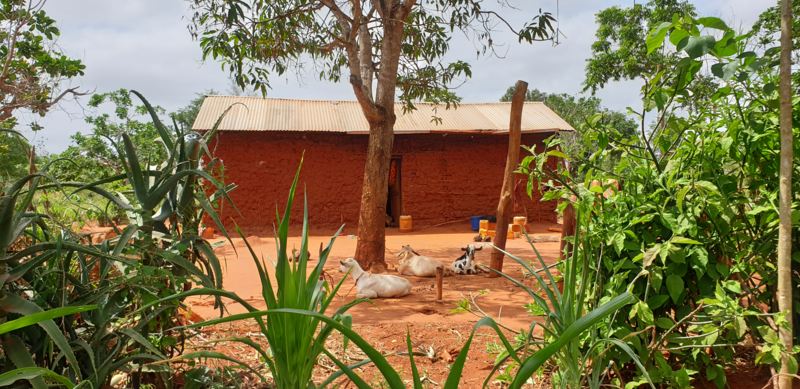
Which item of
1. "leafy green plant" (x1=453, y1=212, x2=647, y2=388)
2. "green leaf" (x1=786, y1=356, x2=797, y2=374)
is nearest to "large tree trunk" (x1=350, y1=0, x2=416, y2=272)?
"leafy green plant" (x1=453, y1=212, x2=647, y2=388)

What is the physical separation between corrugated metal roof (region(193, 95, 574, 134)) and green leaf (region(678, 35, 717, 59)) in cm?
931

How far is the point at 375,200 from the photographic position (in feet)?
23.0

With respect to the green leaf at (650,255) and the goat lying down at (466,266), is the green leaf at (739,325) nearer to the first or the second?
the green leaf at (650,255)

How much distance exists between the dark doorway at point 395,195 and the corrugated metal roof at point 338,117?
4.23 ft

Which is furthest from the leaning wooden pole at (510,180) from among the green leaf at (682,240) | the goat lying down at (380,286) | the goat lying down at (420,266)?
the green leaf at (682,240)

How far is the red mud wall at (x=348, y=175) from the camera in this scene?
428 inches

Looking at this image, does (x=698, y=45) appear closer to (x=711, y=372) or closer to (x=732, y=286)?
(x=732, y=286)

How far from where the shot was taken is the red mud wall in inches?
428

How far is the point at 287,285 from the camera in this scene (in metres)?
1.50

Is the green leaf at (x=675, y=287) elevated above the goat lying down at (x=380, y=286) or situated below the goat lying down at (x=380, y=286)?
above

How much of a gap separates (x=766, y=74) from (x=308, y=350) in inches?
89.6

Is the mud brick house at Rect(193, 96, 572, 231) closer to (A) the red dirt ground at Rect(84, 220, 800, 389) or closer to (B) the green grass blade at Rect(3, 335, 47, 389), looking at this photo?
(A) the red dirt ground at Rect(84, 220, 800, 389)

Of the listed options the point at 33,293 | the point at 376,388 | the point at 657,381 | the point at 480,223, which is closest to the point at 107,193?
the point at 33,293

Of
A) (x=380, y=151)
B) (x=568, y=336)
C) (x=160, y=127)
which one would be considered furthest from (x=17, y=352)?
(x=380, y=151)
